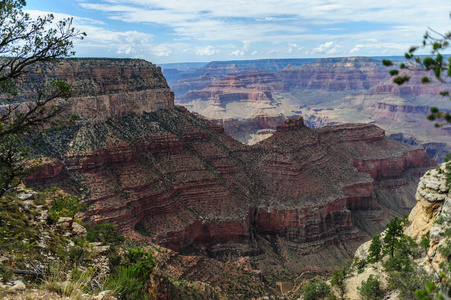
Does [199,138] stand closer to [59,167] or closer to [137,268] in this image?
[59,167]

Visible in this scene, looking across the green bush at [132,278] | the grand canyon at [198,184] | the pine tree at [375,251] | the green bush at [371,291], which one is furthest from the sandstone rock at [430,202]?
the grand canyon at [198,184]

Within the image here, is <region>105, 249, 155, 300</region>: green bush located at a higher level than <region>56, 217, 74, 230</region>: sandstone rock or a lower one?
lower

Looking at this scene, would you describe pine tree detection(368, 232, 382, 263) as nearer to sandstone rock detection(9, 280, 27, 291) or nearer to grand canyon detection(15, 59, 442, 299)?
grand canyon detection(15, 59, 442, 299)

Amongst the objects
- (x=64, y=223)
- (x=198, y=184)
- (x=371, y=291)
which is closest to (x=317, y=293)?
(x=371, y=291)

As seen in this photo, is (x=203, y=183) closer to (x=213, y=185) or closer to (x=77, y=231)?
(x=213, y=185)

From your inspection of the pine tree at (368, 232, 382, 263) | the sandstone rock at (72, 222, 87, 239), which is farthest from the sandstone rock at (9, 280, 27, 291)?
the pine tree at (368, 232, 382, 263)

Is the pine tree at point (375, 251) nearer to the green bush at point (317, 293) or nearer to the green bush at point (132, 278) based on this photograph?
the green bush at point (317, 293)
